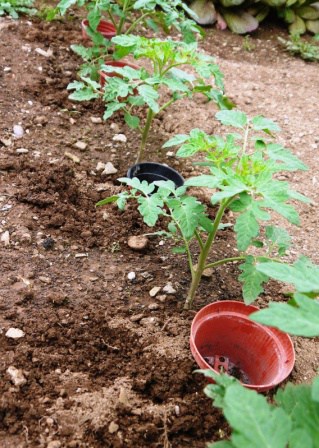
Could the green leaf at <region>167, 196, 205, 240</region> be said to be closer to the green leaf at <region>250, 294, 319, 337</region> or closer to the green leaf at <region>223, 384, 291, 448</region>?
the green leaf at <region>250, 294, 319, 337</region>

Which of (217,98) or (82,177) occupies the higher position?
(217,98)

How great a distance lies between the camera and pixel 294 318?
1282 millimetres

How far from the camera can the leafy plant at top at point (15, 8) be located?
4.30 metres

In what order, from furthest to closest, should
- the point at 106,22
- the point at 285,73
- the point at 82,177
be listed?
the point at 285,73, the point at 106,22, the point at 82,177

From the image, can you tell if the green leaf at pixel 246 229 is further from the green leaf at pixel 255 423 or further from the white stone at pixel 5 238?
the white stone at pixel 5 238

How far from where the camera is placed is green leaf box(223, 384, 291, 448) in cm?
115

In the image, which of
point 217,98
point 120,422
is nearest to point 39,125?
point 217,98

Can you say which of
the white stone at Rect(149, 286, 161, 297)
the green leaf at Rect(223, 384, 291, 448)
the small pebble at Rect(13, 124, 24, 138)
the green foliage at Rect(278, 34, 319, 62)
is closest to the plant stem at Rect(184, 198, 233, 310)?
the white stone at Rect(149, 286, 161, 297)

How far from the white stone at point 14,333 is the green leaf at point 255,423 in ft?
4.03

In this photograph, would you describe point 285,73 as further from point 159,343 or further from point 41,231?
point 159,343

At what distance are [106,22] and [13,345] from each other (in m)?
3.02

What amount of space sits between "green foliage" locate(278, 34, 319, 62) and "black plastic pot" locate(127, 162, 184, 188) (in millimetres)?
2474

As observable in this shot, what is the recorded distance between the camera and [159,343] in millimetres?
2299

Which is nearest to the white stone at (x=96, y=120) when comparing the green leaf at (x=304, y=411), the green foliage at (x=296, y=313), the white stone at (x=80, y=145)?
the white stone at (x=80, y=145)
